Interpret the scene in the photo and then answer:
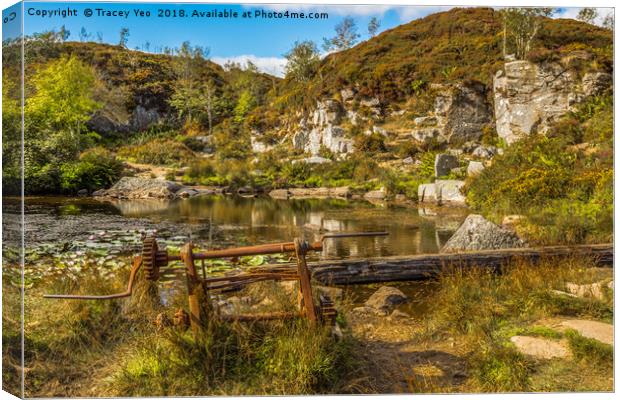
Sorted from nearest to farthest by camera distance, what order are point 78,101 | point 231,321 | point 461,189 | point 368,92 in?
point 231,321
point 78,101
point 461,189
point 368,92

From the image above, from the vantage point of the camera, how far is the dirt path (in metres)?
3.29

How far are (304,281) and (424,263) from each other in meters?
3.59

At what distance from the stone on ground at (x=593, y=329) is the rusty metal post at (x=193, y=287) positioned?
2809 mm

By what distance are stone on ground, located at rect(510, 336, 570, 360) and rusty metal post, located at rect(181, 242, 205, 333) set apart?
231 centimetres

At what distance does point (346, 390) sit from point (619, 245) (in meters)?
2.27

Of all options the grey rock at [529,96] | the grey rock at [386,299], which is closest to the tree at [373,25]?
the grey rock at [386,299]

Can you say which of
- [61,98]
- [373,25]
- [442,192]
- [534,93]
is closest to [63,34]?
[61,98]

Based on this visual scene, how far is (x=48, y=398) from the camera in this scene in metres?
3.03

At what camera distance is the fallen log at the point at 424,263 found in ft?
19.9

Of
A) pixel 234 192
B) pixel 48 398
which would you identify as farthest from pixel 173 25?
pixel 234 192

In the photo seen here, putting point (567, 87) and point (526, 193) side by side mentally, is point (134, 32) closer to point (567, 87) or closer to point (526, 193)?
point (526, 193)

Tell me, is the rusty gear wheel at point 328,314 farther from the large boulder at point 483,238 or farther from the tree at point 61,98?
the large boulder at point 483,238

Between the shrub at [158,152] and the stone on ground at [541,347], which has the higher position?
the shrub at [158,152]

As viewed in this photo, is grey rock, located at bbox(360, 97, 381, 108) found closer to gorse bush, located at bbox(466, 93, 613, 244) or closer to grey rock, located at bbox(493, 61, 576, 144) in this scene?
grey rock, located at bbox(493, 61, 576, 144)
